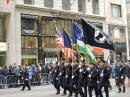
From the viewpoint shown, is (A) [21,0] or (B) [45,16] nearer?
(A) [21,0]

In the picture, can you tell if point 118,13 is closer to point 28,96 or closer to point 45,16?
point 45,16

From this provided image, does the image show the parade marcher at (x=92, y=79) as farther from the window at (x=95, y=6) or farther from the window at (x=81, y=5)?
the window at (x=95, y=6)

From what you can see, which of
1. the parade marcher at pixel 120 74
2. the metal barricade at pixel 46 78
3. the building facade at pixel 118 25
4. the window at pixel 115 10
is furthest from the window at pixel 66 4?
the parade marcher at pixel 120 74

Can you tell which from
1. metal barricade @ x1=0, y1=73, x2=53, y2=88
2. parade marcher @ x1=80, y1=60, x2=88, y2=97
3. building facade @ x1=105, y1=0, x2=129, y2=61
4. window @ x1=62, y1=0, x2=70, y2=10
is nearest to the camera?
parade marcher @ x1=80, y1=60, x2=88, y2=97

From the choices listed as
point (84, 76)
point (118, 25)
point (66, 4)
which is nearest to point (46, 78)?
point (84, 76)

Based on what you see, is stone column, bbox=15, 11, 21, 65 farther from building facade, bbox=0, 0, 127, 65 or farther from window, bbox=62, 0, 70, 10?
window, bbox=62, 0, 70, 10

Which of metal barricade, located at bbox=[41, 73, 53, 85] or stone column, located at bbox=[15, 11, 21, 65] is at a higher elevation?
stone column, located at bbox=[15, 11, 21, 65]

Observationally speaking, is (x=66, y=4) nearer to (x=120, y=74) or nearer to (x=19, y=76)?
(x=19, y=76)

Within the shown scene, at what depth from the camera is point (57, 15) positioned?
98.8 feet

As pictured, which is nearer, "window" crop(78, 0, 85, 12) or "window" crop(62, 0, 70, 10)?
"window" crop(62, 0, 70, 10)

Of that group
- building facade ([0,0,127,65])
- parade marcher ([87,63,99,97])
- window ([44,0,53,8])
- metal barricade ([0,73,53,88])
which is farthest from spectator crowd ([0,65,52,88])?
window ([44,0,53,8])

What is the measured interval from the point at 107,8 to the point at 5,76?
824 inches

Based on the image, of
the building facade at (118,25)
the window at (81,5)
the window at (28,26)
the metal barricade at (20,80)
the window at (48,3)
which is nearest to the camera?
the metal barricade at (20,80)

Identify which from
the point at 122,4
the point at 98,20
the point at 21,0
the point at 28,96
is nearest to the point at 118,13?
the point at 122,4
